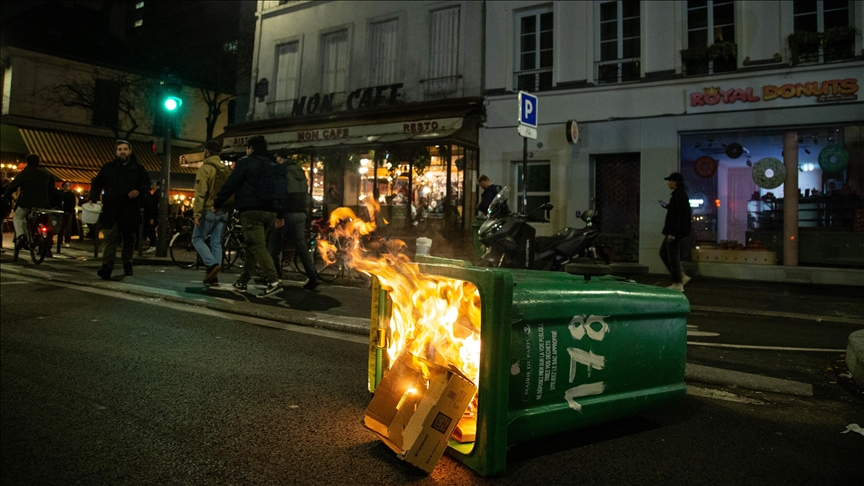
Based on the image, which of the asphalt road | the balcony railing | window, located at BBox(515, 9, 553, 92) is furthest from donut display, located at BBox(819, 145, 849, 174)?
the asphalt road

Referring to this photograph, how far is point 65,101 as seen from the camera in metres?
27.0

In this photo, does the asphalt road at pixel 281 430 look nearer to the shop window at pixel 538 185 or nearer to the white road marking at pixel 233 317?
the white road marking at pixel 233 317

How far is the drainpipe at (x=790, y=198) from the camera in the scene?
12.2 m

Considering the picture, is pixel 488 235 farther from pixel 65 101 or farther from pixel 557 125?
pixel 65 101

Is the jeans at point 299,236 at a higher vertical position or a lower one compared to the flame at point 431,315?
higher

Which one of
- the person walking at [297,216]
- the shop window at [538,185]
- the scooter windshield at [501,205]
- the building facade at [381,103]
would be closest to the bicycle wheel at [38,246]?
the person walking at [297,216]

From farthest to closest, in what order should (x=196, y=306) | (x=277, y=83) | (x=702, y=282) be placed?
(x=277, y=83)
(x=702, y=282)
(x=196, y=306)

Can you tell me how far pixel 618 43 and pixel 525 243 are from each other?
27.6 feet

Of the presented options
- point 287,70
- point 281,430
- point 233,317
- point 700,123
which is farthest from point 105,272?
point 287,70

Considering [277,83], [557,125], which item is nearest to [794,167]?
[557,125]

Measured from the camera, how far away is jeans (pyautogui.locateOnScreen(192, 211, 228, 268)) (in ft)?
26.3

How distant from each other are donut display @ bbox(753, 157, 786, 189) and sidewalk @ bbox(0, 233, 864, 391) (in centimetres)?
252

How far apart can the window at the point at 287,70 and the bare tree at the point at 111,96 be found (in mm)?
10677

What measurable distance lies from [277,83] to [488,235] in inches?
613
